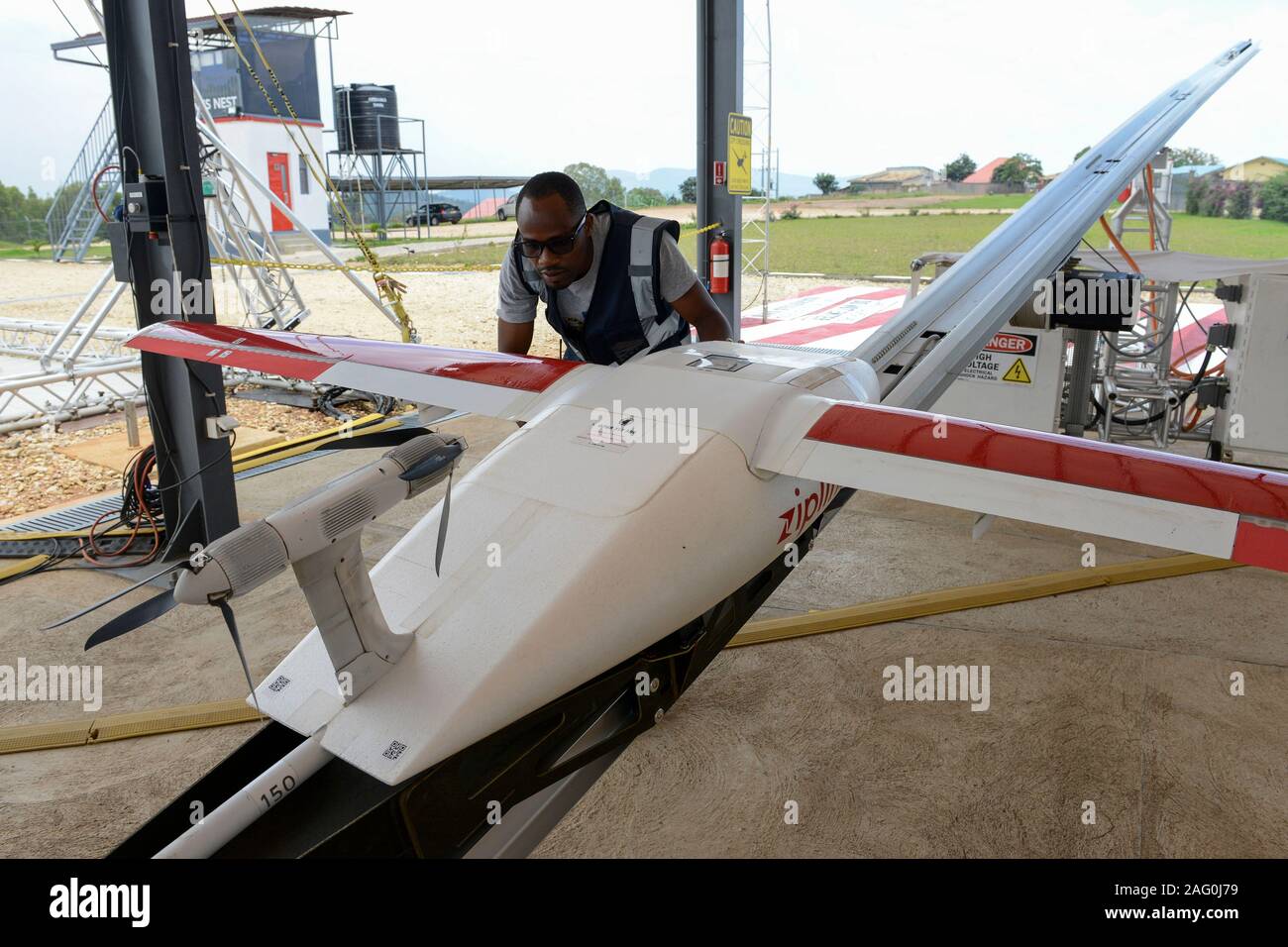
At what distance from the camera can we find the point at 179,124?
4.76 metres

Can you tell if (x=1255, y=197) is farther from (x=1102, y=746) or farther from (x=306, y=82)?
(x=1102, y=746)

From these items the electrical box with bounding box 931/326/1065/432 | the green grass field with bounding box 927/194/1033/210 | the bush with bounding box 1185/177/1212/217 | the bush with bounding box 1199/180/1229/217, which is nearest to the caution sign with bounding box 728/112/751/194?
the electrical box with bounding box 931/326/1065/432

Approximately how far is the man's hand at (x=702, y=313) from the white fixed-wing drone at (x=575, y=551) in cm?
79

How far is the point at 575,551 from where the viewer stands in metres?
2.07

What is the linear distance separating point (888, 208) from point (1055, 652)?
44.3 metres

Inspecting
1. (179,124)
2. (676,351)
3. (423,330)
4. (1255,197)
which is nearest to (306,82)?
(423,330)

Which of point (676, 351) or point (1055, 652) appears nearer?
point (676, 351)

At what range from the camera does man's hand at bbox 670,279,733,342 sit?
3758 millimetres

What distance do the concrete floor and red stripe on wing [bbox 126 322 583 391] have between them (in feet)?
5.02

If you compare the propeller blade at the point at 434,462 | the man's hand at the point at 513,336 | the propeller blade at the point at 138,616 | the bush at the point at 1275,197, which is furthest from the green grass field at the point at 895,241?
the propeller blade at the point at 138,616

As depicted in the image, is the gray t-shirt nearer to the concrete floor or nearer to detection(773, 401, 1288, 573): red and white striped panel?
detection(773, 401, 1288, 573): red and white striped panel

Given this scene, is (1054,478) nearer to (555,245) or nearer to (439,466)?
(439,466)

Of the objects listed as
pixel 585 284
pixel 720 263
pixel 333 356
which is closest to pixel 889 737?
pixel 585 284

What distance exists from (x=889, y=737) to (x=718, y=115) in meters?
6.32
